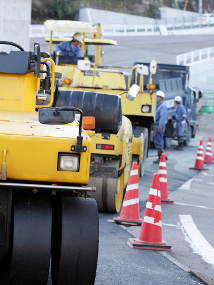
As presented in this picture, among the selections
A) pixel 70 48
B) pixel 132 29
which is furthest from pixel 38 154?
pixel 132 29

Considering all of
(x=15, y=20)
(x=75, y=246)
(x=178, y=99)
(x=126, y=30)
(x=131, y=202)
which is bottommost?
(x=131, y=202)

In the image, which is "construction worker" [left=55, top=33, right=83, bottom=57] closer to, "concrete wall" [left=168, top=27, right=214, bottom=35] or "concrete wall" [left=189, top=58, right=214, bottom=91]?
"concrete wall" [left=189, top=58, right=214, bottom=91]

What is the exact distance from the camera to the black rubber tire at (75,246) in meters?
4.10

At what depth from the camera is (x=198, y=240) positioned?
679 cm

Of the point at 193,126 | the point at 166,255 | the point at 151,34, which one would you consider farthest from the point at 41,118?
the point at 151,34

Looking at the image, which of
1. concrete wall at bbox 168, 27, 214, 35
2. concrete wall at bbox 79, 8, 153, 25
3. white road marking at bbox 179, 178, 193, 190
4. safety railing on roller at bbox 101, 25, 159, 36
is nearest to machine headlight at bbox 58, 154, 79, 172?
white road marking at bbox 179, 178, 193, 190

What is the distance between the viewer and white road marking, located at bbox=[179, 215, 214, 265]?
611 centimetres

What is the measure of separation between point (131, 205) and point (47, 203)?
3.32 metres

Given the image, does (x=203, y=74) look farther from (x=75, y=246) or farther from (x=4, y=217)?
(x=4, y=217)

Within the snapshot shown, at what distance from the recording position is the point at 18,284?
403cm

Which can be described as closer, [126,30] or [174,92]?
[174,92]

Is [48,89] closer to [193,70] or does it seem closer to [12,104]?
[12,104]

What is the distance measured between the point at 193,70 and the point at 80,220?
→ 3804 cm

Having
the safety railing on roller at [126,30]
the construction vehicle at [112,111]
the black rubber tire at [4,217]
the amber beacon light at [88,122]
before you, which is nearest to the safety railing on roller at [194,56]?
the safety railing on roller at [126,30]
